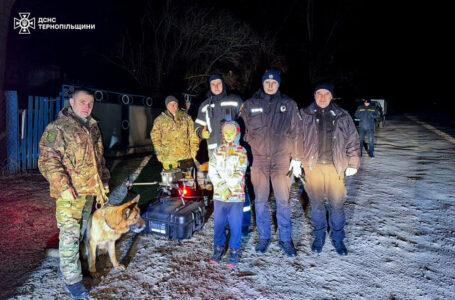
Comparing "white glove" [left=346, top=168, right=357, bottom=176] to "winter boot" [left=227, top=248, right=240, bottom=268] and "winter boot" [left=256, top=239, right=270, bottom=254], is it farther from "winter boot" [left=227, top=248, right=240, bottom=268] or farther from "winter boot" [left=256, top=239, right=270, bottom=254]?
"winter boot" [left=227, top=248, right=240, bottom=268]

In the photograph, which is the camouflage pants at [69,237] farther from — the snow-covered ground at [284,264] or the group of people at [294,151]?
the group of people at [294,151]

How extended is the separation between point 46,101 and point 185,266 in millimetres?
7351

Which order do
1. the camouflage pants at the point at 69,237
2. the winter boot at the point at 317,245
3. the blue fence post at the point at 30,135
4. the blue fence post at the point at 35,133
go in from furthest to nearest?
the blue fence post at the point at 35,133, the blue fence post at the point at 30,135, the winter boot at the point at 317,245, the camouflage pants at the point at 69,237

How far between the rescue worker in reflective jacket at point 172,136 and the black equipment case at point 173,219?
95 centimetres

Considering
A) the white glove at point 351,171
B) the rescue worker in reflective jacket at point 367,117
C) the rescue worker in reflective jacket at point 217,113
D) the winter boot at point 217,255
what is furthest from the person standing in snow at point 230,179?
the rescue worker in reflective jacket at point 367,117

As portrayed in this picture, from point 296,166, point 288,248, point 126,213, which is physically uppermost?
point 296,166

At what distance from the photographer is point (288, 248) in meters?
3.57

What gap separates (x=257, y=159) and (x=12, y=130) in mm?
7265

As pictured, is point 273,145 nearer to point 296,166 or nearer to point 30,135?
point 296,166

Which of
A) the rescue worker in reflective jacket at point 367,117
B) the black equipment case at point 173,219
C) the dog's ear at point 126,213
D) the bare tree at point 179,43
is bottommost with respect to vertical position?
the black equipment case at point 173,219

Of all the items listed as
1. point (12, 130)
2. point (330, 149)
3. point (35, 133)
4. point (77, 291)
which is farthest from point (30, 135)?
point (330, 149)

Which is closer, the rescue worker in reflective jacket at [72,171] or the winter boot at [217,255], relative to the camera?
the rescue worker in reflective jacket at [72,171]

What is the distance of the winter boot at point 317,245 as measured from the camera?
3.63 m

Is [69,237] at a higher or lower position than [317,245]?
higher
